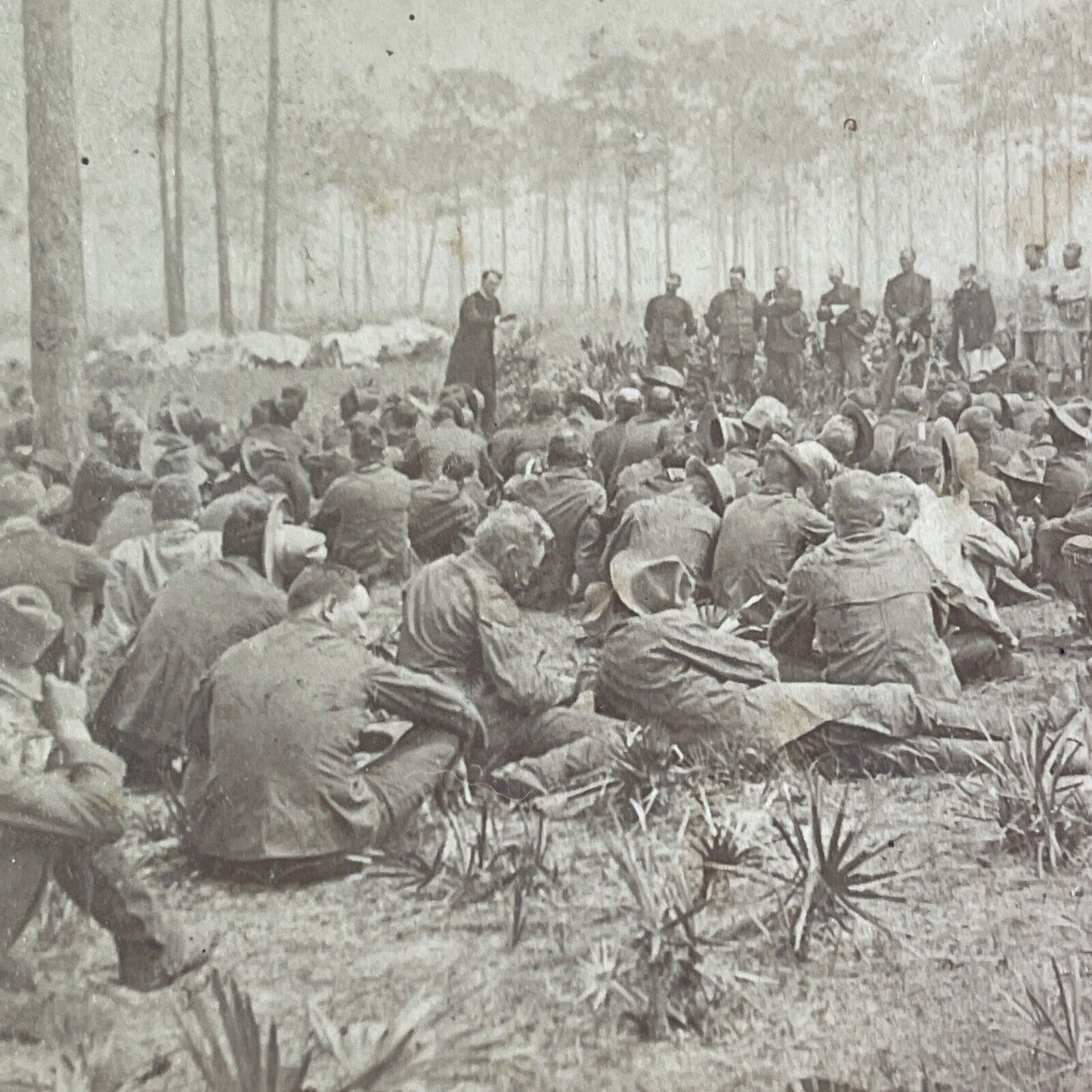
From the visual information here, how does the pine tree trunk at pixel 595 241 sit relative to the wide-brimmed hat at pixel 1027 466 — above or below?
above

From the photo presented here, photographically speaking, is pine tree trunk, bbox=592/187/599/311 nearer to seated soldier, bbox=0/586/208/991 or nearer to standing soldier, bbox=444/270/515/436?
standing soldier, bbox=444/270/515/436

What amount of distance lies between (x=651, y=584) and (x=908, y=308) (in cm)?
156

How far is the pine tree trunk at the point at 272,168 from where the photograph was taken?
5.34 metres

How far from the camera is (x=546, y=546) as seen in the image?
211 inches

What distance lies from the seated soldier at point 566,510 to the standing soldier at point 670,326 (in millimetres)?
469

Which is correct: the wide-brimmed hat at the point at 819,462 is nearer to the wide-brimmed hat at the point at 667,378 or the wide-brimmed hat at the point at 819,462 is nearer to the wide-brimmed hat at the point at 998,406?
the wide-brimmed hat at the point at 667,378

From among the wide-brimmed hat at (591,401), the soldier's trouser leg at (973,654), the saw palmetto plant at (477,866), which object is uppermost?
the wide-brimmed hat at (591,401)

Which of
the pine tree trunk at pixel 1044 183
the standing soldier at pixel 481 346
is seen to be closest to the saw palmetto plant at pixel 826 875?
the standing soldier at pixel 481 346

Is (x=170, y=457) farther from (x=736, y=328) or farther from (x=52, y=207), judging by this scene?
(x=736, y=328)

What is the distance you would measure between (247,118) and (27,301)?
1.04 metres

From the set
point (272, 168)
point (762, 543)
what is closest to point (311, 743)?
point (762, 543)

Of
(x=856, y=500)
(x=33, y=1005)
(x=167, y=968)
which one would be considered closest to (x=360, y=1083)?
(x=167, y=968)

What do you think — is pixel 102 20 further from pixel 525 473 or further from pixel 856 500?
pixel 856 500

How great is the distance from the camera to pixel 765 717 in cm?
512
